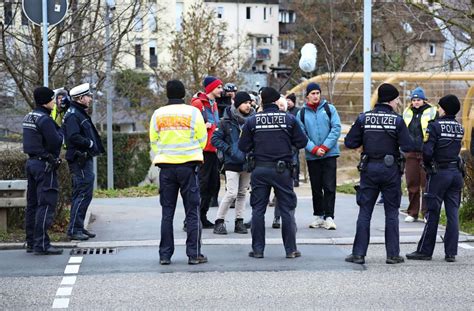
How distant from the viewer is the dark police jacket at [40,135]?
9.77 meters

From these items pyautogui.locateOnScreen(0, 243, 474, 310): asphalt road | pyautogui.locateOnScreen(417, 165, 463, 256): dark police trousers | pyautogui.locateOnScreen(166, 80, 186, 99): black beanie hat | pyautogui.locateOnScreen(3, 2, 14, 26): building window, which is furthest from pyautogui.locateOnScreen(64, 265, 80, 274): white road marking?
pyautogui.locateOnScreen(3, 2, 14, 26): building window

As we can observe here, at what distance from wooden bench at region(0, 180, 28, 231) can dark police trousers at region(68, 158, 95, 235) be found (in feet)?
1.92

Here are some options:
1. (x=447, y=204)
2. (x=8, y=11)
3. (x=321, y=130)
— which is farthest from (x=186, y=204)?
(x=8, y=11)

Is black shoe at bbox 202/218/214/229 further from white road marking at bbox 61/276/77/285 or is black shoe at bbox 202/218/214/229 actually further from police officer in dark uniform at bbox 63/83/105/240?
white road marking at bbox 61/276/77/285

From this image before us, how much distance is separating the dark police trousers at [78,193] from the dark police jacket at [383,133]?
3314 millimetres

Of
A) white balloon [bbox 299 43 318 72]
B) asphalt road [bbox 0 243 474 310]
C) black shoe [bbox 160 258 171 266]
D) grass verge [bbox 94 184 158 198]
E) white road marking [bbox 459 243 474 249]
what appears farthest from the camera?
grass verge [bbox 94 184 158 198]

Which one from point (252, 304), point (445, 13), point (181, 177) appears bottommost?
point (252, 304)

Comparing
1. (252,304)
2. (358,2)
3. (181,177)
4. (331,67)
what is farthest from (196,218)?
(358,2)

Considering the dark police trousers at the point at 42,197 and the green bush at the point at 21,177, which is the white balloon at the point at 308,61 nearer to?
the green bush at the point at 21,177

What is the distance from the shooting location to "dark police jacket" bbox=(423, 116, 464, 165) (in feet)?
31.2

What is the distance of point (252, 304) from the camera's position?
773 cm

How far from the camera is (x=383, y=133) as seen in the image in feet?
30.6

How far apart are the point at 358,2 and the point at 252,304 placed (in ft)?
115

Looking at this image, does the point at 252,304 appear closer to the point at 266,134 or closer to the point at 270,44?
the point at 266,134
